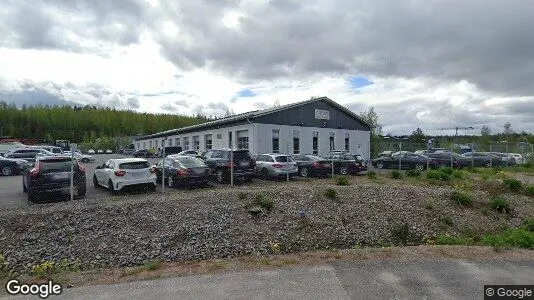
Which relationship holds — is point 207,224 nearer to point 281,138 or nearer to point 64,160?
point 64,160

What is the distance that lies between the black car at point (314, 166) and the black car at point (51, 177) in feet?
40.0

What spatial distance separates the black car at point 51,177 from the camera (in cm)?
1228

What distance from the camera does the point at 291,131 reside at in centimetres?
3331

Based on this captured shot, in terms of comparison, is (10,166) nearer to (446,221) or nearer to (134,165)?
(134,165)

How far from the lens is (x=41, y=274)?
6.89m

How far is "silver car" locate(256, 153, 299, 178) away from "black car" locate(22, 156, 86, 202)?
939 centimetres

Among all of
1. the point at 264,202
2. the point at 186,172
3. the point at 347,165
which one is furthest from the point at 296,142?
the point at 264,202

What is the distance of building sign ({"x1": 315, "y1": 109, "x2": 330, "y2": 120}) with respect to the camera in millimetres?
35688

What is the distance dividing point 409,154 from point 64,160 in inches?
911

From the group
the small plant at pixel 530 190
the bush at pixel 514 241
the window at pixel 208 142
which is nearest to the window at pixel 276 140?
the window at pixel 208 142

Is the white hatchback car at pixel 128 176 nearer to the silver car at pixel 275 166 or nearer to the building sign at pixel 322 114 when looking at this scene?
the silver car at pixel 275 166

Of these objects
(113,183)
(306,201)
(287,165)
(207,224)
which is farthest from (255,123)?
(207,224)

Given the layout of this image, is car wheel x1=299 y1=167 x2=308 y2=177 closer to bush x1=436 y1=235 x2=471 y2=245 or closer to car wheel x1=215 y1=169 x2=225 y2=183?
car wheel x1=215 y1=169 x2=225 y2=183

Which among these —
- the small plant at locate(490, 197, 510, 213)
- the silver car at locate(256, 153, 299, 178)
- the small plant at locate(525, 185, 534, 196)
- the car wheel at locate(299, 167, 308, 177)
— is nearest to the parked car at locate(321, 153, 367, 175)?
the car wheel at locate(299, 167, 308, 177)
